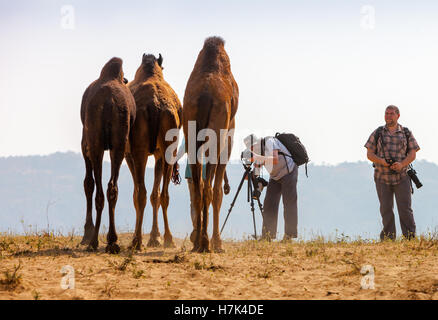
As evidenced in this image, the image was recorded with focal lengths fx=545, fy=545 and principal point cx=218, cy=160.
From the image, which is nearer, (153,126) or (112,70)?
(112,70)

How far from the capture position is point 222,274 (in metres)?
6.34

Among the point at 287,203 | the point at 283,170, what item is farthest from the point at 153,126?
the point at 287,203

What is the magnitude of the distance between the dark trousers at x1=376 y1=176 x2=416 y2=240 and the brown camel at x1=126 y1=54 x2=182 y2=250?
4322 mm

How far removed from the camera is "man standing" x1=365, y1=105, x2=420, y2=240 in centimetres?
1066

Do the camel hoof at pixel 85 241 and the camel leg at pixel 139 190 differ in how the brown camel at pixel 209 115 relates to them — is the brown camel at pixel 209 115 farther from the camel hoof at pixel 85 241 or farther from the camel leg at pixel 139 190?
the camel hoof at pixel 85 241

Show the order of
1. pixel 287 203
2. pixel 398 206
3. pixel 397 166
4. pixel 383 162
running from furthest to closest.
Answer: pixel 287 203, pixel 398 206, pixel 383 162, pixel 397 166

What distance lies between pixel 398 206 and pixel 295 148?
2486 mm

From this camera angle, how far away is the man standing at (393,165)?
10656 mm

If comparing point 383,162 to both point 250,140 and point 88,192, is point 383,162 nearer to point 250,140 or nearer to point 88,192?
point 250,140

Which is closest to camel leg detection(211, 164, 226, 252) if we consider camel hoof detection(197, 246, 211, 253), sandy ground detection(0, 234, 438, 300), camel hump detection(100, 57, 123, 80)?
sandy ground detection(0, 234, 438, 300)

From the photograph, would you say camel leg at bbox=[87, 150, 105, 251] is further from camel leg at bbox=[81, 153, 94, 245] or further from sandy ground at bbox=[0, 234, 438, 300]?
camel leg at bbox=[81, 153, 94, 245]

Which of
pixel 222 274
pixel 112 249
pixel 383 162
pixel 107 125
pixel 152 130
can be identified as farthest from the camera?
pixel 383 162

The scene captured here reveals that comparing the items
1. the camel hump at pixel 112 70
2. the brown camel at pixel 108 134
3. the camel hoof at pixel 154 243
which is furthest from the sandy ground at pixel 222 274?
the camel hump at pixel 112 70

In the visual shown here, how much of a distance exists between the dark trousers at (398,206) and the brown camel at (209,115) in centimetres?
379
